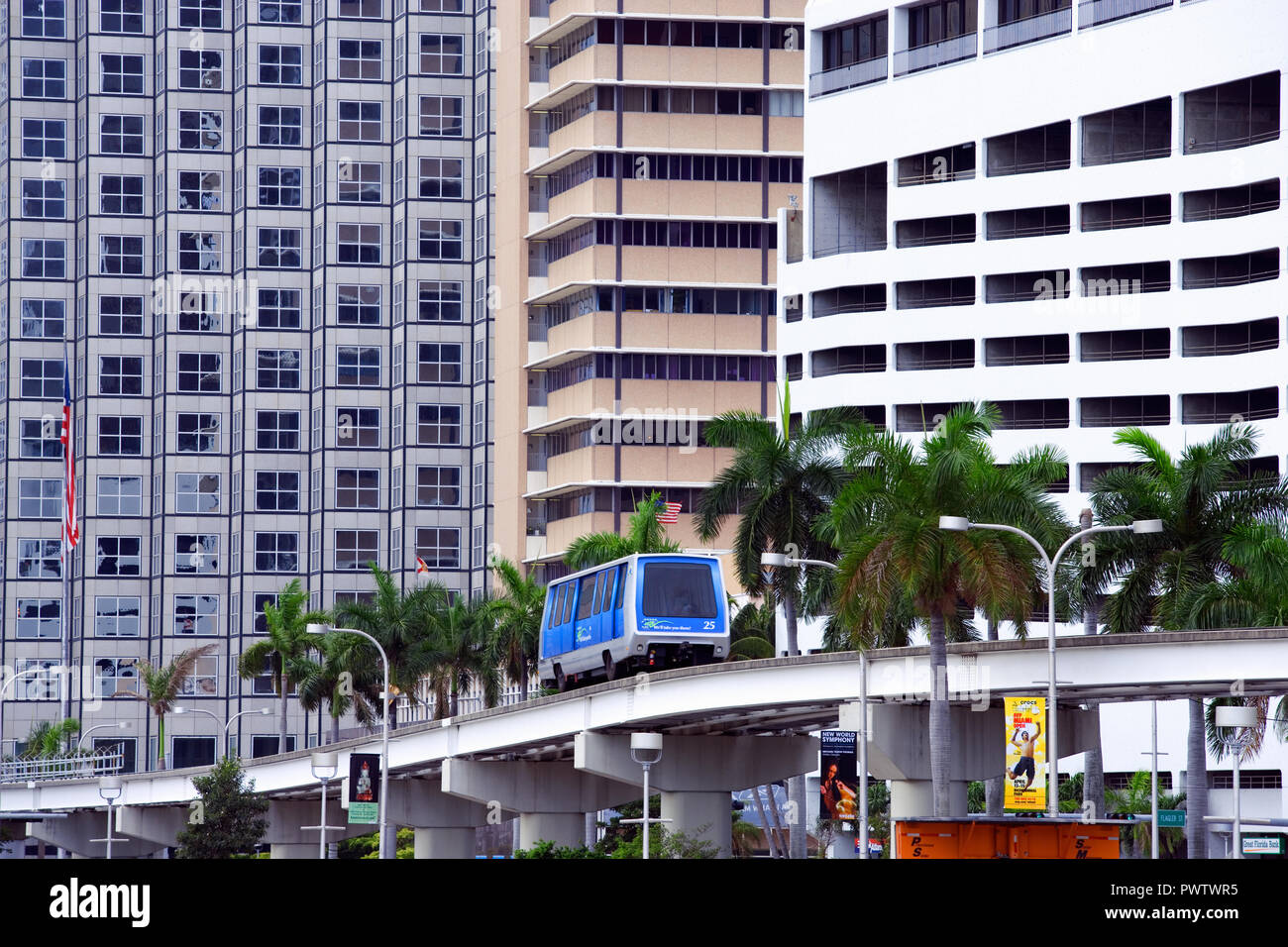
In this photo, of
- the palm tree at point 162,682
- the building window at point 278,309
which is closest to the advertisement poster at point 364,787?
the palm tree at point 162,682

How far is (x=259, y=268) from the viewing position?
445 ft

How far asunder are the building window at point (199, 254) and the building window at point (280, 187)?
435 cm

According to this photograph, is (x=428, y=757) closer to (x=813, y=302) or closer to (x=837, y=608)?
(x=837, y=608)

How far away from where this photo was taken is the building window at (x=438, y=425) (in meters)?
134

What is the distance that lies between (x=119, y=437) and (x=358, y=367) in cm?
1678

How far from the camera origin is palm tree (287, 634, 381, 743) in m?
98.9

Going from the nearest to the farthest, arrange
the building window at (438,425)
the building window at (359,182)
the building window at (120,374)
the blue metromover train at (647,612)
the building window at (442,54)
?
1. the blue metromover train at (647,612)
2. the building window at (438,425)
3. the building window at (442,54)
4. the building window at (359,182)
5. the building window at (120,374)

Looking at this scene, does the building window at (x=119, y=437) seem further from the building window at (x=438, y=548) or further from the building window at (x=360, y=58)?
the building window at (x=360, y=58)

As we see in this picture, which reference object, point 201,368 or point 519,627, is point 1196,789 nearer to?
point 519,627

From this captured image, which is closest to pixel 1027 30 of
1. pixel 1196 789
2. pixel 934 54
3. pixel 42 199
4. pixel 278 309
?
pixel 934 54

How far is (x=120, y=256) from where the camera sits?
137 metres

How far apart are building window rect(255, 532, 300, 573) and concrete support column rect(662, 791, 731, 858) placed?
75.0 meters

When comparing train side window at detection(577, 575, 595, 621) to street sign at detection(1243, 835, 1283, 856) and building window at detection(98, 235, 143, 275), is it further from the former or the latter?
building window at detection(98, 235, 143, 275)
